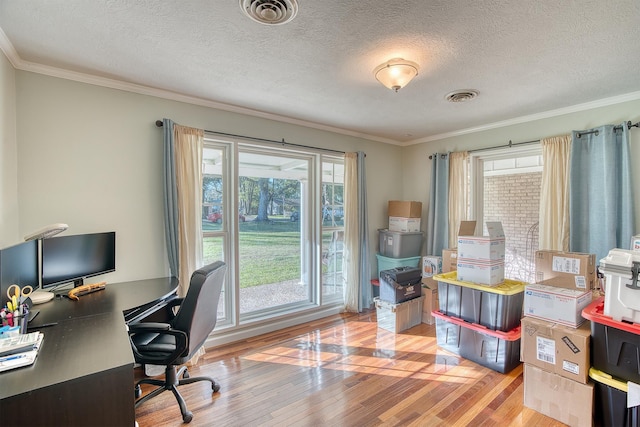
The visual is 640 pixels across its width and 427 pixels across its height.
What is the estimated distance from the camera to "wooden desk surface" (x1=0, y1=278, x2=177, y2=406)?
1.06 m

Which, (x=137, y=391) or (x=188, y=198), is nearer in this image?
(x=137, y=391)

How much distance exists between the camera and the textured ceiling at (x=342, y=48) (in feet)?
5.03

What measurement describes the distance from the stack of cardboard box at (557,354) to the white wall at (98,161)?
3055 millimetres

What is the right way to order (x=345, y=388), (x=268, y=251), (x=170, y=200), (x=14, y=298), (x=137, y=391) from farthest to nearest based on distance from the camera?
(x=268, y=251), (x=170, y=200), (x=345, y=388), (x=137, y=391), (x=14, y=298)

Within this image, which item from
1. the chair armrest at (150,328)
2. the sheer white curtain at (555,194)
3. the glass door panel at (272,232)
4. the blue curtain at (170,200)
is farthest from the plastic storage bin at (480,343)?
the blue curtain at (170,200)

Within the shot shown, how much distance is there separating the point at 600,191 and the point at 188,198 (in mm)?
3790

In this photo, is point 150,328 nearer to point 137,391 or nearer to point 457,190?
point 137,391

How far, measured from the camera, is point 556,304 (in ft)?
6.87

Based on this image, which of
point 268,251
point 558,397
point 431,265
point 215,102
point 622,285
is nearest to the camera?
point 622,285

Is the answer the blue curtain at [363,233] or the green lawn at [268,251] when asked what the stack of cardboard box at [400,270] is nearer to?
the blue curtain at [363,233]

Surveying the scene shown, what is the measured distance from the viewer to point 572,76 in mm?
2271

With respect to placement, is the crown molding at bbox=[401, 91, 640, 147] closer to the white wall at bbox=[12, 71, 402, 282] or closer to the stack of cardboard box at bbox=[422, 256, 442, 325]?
the stack of cardboard box at bbox=[422, 256, 442, 325]

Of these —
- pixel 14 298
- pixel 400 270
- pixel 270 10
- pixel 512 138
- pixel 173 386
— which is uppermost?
pixel 270 10

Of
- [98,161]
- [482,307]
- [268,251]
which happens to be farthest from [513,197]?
[98,161]
